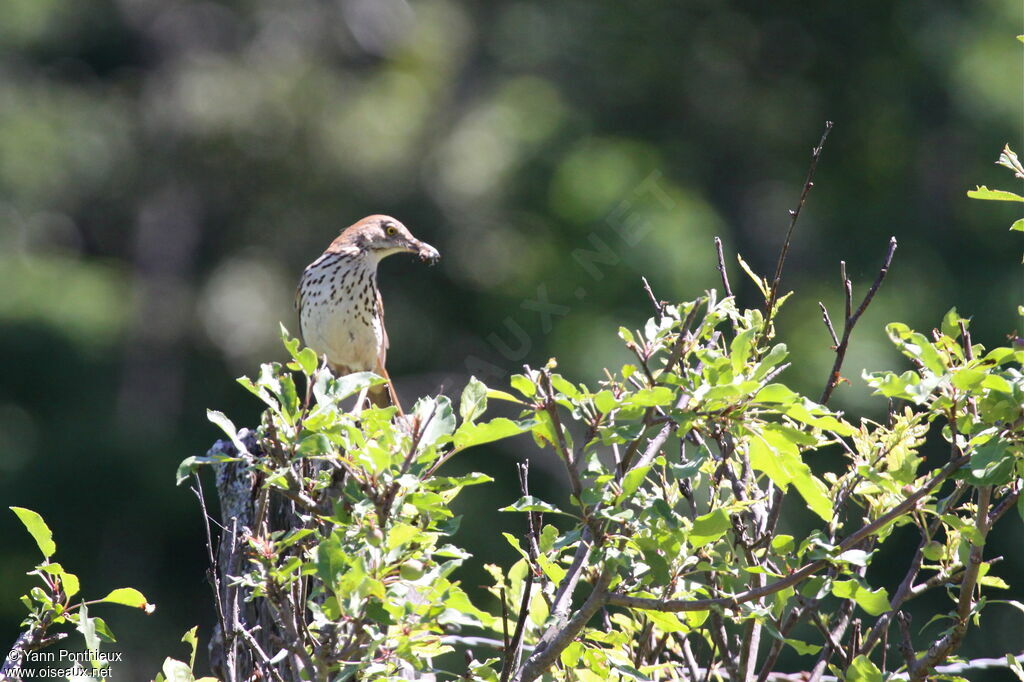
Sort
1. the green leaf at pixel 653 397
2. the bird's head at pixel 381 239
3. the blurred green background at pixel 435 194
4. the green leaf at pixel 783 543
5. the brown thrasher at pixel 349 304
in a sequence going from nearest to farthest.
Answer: the green leaf at pixel 653 397
the green leaf at pixel 783 543
the brown thrasher at pixel 349 304
the bird's head at pixel 381 239
the blurred green background at pixel 435 194

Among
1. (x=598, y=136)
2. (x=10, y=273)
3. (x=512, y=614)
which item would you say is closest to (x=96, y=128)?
(x=10, y=273)

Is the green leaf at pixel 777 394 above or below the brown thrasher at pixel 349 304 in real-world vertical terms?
below

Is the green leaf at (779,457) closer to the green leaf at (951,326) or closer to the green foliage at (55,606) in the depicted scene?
the green leaf at (951,326)

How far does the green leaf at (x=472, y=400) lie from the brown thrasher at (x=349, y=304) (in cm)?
261

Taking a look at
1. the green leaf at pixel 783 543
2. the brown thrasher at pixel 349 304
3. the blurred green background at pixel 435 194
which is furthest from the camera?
the blurred green background at pixel 435 194

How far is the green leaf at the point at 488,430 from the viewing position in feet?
5.63

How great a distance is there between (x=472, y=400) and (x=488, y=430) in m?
0.13

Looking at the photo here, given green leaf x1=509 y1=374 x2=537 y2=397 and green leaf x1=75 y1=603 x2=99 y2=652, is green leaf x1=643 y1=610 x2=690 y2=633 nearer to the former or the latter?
green leaf x1=509 y1=374 x2=537 y2=397

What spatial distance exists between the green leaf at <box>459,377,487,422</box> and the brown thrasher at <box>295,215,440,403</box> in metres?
2.61

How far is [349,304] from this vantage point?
4523mm

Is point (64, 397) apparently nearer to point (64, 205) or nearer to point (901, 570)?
point (64, 205)

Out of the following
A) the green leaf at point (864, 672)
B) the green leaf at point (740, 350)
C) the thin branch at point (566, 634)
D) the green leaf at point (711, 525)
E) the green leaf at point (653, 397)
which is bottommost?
the green leaf at point (864, 672)

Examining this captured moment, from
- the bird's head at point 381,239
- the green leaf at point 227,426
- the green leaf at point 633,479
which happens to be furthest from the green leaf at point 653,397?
the bird's head at point 381,239

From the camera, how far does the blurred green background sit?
10070 millimetres
